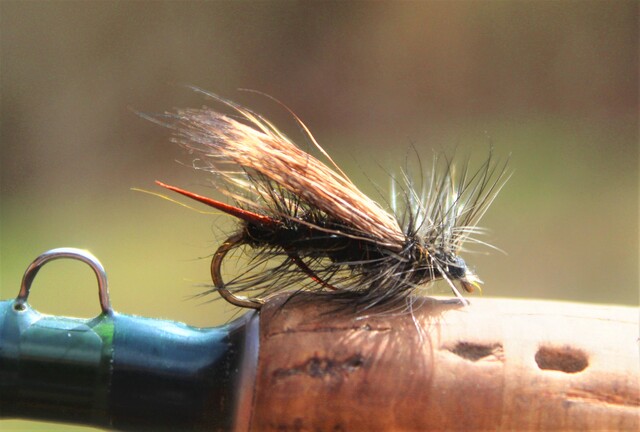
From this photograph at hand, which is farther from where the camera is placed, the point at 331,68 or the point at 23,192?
the point at 331,68

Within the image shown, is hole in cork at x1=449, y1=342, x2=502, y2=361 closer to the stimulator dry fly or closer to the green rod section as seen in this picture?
the stimulator dry fly

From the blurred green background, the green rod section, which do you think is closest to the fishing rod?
the green rod section

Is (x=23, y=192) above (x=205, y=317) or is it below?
above

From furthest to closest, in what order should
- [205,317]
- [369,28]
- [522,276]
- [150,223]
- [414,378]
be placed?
[369,28], [150,223], [522,276], [205,317], [414,378]

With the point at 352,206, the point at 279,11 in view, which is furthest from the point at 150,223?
the point at 352,206

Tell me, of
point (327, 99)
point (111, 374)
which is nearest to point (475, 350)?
point (111, 374)

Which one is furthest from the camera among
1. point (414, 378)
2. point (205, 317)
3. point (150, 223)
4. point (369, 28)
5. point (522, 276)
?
point (369, 28)

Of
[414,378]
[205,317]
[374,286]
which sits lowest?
[414,378]

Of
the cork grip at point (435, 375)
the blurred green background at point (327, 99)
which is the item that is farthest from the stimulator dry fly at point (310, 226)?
the blurred green background at point (327, 99)

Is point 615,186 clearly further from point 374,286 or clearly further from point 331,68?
point 374,286
